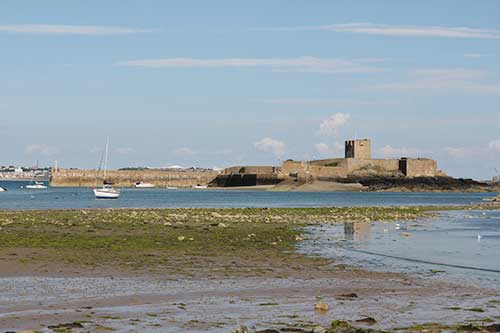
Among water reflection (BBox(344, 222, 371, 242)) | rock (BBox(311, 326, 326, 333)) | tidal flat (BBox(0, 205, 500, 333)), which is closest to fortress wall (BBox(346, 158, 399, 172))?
water reflection (BBox(344, 222, 371, 242))

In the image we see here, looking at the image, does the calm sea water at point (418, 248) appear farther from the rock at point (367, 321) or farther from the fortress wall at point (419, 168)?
the fortress wall at point (419, 168)

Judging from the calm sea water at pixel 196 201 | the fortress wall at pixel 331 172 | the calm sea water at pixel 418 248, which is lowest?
the calm sea water at pixel 418 248

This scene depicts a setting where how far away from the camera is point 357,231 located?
3816 centimetres

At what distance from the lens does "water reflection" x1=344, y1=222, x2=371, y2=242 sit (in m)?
33.6

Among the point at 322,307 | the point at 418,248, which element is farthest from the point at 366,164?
the point at 322,307

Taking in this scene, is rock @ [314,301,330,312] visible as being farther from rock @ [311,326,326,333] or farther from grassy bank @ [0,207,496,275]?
grassy bank @ [0,207,496,275]

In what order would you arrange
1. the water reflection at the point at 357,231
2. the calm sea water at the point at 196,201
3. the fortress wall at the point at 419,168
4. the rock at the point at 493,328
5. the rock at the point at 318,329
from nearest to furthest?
1. the rock at the point at 318,329
2. the rock at the point at 493,328
3. the water reflection at the point at 357,231
4. the calm sea water at the point at 196,201
5. the fortress wall at the point at 419,168

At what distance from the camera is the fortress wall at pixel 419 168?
198m

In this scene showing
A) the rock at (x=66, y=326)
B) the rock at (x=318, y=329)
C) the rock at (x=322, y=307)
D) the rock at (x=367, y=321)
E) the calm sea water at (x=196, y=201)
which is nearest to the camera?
the rock at (x=318, y=329)

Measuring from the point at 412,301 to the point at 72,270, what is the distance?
8.45m

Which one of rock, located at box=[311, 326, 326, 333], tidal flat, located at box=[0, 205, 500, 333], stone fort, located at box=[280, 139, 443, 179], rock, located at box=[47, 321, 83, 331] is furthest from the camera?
stone fort, located at box=[280, 139, 443, 179]

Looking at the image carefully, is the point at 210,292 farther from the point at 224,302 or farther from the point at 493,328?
the point at 493,328

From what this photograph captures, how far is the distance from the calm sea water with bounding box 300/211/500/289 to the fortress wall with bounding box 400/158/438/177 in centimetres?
15548

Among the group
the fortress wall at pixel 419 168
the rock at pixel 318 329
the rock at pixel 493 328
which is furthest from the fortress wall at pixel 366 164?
the rock at pixel 318 329
